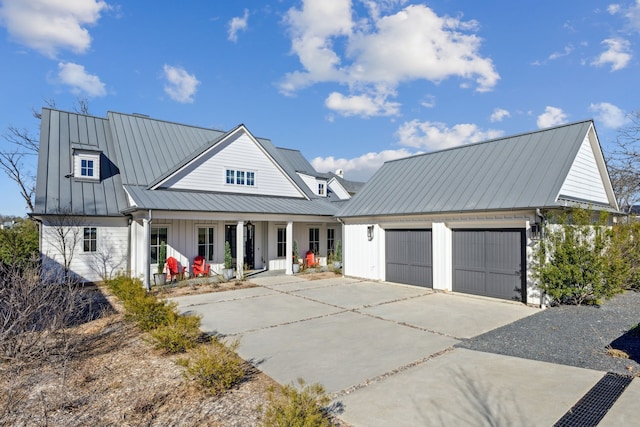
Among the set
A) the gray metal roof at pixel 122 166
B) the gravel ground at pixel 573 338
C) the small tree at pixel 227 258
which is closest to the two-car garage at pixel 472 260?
the gravel ground at pixel 573 338

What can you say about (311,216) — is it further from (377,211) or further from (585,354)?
(585,354)

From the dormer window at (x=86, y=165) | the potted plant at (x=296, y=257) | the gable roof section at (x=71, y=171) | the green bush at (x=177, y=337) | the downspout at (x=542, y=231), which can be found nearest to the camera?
the green bush at (x=177, y=337)

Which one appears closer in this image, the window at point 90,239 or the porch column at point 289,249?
the window at point 90,239

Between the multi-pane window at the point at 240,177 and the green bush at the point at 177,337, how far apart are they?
1127 cm

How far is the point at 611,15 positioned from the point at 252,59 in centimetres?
1438

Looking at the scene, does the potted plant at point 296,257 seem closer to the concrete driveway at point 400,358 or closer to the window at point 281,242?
the window at point 281,242

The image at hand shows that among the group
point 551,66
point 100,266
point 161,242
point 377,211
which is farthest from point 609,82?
point 100,266

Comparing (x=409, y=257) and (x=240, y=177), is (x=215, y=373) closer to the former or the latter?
(x=409, y=257)

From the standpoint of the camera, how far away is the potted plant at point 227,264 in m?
14.5

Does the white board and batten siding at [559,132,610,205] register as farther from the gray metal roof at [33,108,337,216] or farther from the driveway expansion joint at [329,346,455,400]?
the gray metal roof at [33,108,337,216]

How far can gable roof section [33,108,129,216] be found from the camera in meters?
13.6

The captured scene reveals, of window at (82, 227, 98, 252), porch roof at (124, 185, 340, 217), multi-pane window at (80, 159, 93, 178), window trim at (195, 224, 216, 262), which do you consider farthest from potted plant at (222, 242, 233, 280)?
multi-pane window at (80, 159, 93, 178)

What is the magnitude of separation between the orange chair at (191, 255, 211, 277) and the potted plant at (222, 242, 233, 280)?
837mm

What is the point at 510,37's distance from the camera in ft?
42.5
